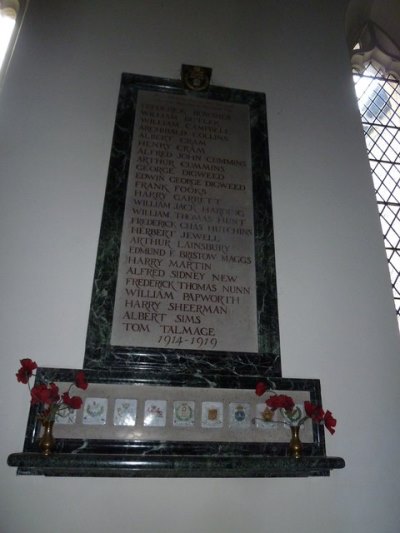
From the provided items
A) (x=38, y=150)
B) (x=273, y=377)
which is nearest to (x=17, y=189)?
(x=38, y=150)

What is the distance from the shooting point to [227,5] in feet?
13.5

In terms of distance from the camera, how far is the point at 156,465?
2236 millimetres

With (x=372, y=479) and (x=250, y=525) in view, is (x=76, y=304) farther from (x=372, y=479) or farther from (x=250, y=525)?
(x=372, y=479)

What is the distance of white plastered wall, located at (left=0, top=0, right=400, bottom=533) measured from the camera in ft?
7.73

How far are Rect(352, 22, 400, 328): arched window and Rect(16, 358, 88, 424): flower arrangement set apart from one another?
2.47 m

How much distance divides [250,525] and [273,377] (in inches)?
32.4

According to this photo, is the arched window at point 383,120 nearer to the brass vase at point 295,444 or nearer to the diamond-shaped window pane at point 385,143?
the diamond-shaped window pane at point 385,143

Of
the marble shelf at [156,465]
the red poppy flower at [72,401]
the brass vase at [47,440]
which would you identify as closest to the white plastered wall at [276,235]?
the marble shelf at [156,465]

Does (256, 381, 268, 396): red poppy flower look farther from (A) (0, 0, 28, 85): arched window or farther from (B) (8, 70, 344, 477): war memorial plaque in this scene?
(A) (0, 0, 28, 85): arched window

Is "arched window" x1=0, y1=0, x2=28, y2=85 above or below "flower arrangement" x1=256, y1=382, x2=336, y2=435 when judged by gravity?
above

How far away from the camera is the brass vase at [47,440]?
2.20m

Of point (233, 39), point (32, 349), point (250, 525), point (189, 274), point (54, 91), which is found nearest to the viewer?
point (250, 525)

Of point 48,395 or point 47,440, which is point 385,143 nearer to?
point 48,395

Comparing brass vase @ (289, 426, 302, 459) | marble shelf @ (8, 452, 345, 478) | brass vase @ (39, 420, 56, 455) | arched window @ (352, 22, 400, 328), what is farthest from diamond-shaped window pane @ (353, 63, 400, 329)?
brass vase @ (39, 420, 56, 455)
